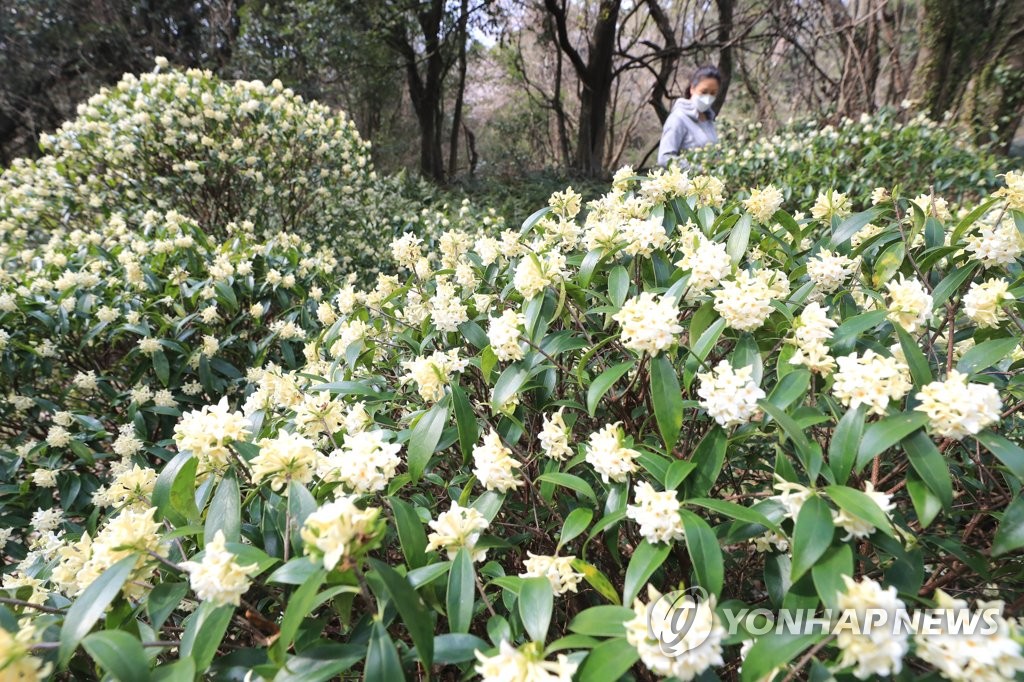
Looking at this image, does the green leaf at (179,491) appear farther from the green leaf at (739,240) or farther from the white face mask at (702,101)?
the white face mask at (702,101)

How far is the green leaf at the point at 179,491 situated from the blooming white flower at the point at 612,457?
2.38ft

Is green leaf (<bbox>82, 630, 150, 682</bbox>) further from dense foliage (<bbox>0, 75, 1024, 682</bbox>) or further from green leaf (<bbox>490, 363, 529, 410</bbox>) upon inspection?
green leaf (<bbox>490, 363, 529, 410</bbox>)

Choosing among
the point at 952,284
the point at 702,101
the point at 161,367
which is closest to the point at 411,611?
the point at 952,284

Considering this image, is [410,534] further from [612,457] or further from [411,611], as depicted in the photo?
[612,457]

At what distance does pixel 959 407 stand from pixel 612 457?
0.51 m

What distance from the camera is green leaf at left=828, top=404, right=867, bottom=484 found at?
0.82 meters

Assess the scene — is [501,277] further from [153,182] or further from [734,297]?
[153,182]

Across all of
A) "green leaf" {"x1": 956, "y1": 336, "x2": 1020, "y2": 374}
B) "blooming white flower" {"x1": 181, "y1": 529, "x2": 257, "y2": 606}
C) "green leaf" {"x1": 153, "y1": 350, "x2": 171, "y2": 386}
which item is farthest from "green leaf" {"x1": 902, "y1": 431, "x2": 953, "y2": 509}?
"green leaf" {"x1": 153, "y1": 350, "x2": 171, "y2": 386}

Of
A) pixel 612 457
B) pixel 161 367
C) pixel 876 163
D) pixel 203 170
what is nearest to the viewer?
pixel 612 457

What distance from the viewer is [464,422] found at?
3.54 feet

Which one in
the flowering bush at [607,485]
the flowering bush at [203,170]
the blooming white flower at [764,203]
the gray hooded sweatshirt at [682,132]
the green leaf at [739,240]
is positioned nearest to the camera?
the flowering bush at [607,485]

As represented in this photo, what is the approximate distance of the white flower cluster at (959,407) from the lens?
75 cm

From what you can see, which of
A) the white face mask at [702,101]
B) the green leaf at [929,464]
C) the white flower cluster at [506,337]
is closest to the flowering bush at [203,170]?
the white face mask at [702,101]

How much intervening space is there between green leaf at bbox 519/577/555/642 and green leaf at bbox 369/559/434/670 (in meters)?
0.14
